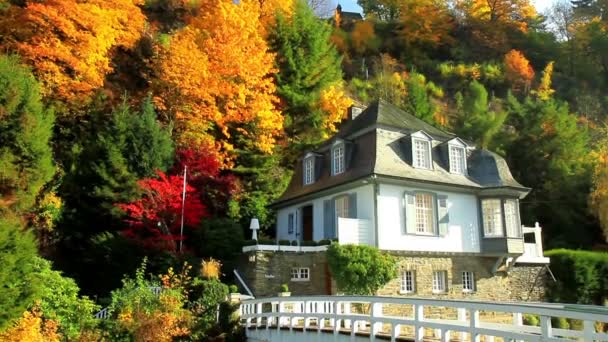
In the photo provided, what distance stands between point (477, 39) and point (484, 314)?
1536 inches

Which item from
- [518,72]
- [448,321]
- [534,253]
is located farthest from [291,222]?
[518,72]

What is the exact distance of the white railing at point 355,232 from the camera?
1872 centimetres

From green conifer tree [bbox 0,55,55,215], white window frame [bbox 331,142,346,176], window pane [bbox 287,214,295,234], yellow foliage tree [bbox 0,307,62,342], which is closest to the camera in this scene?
yellow foliage tree [bbox 0,307,62,342]

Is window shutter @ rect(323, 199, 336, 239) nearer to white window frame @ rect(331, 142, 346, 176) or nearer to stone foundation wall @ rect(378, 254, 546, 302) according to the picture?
white window frame @ rect(331, 142, 346, 176)

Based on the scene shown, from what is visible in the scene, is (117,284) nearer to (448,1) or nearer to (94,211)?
(94,211)

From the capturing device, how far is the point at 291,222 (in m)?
24.1

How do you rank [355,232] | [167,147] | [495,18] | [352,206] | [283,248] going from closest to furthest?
[283,248] < [355,232] < [352,206] < [167,147] < [495,18]

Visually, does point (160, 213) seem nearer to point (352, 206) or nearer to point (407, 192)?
point (352, 206)

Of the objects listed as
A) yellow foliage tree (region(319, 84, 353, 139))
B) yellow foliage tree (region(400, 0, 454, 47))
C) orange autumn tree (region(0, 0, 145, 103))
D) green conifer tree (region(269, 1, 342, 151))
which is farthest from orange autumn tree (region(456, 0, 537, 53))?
orange autumn tree (region(0, 0, 145, 103))

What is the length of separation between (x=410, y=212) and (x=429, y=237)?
1292 millimetres

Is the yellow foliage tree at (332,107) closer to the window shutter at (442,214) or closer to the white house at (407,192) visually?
the white house at (407,192)

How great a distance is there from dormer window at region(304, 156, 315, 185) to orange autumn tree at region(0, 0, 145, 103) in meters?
11.6

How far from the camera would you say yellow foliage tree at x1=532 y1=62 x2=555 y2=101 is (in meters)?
46.1

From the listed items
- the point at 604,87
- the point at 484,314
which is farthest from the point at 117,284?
the point at 604,87
